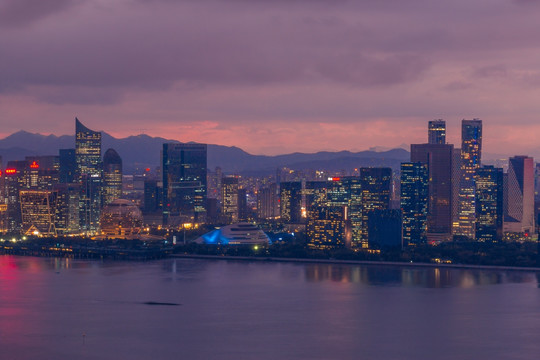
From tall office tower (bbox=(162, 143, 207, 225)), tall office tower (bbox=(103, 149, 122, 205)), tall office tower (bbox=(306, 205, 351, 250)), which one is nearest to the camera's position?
tall office tower (bbox=(306, 205, 351, 250))

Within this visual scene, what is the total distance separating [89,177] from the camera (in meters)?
120

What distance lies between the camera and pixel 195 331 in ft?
157

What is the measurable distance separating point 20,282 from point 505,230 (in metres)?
56.2

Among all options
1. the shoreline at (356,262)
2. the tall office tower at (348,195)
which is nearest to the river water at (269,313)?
the shoreline at (356,262)

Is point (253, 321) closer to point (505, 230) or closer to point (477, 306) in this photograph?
point (477, 306)

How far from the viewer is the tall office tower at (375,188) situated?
332 feet

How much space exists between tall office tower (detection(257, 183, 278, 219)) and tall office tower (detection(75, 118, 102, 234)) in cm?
2040

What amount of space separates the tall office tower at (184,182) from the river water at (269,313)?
48045 mm

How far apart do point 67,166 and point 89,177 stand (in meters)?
11.8

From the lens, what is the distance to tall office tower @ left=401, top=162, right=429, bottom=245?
94.2 meters

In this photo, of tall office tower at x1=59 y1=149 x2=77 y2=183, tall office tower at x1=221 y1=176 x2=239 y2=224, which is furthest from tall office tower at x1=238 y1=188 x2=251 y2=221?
tall office tower at x1=59 y1=149 x2=77 y2=183

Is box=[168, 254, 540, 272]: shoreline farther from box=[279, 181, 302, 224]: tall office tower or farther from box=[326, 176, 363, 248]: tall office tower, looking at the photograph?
box=[279, 181, 302, 224]: tall office tower

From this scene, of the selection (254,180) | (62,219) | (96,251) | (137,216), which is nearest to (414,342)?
(96,251)

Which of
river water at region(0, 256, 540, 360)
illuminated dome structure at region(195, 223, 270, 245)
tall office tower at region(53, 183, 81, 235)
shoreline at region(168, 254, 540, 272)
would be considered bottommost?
river water at region(0, 256, 540, 360)
